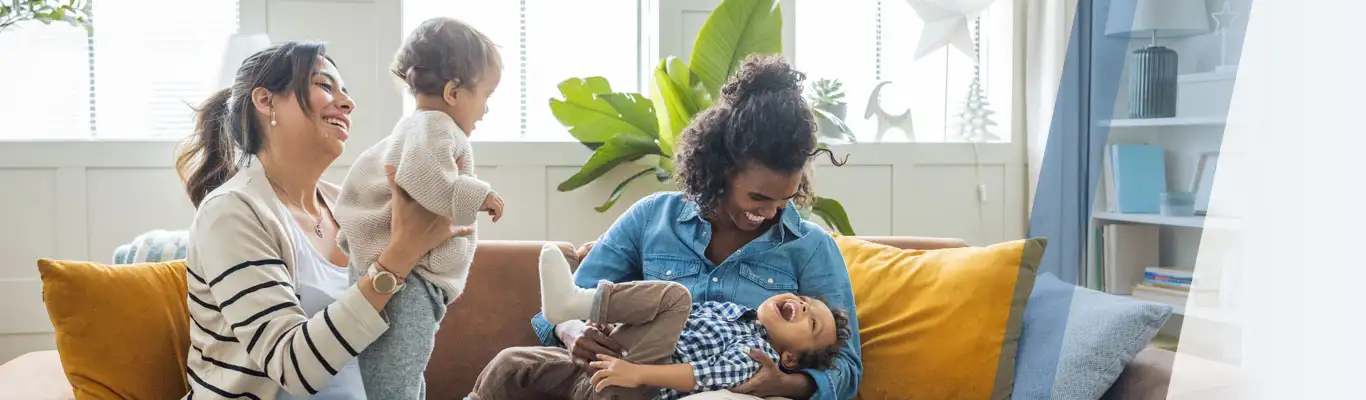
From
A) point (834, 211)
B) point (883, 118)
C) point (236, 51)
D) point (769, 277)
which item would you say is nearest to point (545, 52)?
point (236, 51)

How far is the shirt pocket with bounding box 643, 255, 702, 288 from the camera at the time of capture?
74.2 inches

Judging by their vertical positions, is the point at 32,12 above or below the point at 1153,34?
above

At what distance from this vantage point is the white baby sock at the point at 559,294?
158cm

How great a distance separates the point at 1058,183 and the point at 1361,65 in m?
0.12

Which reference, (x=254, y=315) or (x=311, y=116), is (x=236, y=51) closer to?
(x=311, y=116)

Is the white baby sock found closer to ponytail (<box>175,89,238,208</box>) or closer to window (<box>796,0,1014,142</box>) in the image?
ponytail (<box>175,89,238,208</box>)

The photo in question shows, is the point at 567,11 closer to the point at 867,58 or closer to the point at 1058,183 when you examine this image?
the point at 867,58

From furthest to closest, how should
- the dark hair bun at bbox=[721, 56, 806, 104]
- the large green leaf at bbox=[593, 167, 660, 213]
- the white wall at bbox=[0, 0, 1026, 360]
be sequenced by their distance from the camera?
the large green leaf at bbox=[593, 167, 660, 213], the white wall at bbox=[0, 0, 1026, 360], the dark hair bun at bbox=[721, 56, 806, 104]

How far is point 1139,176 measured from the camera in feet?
1.12

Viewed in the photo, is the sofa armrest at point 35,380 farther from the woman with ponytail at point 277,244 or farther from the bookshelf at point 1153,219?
the bookshelf at point 1153,219

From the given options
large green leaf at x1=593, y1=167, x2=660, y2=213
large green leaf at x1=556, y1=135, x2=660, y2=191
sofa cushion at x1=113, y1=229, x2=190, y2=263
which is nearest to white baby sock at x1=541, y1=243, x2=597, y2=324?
sofa cushion at x1=113, y1=229, x2=190, y2=263

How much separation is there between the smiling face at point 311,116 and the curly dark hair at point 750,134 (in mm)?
648

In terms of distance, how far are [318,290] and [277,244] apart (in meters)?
0.12

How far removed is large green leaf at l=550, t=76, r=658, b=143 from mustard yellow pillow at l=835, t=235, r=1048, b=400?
139cm
